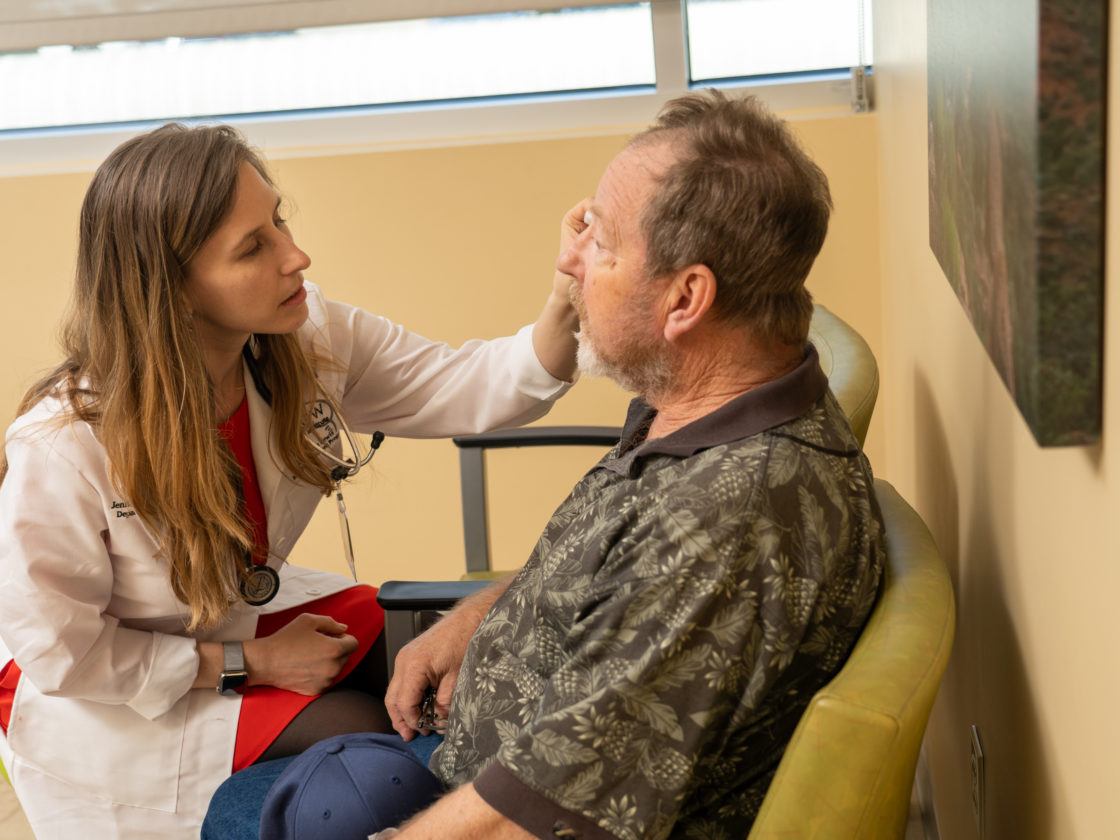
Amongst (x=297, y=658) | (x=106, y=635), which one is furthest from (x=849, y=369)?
(x=106, y=635)

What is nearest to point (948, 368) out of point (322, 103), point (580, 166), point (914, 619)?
point (914, 619)

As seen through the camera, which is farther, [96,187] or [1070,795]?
[96,187]

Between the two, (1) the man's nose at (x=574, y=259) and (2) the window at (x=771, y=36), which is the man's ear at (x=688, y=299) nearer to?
(1) the man's nose at (x=574, y=259)

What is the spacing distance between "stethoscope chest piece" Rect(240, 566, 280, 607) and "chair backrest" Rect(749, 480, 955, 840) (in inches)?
39.7

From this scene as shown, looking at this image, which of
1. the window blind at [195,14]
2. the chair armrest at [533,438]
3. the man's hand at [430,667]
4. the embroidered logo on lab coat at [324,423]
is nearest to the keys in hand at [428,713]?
the man's hand at [430,667]

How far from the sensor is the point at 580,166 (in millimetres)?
2955

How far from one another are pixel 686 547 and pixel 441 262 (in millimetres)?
2088

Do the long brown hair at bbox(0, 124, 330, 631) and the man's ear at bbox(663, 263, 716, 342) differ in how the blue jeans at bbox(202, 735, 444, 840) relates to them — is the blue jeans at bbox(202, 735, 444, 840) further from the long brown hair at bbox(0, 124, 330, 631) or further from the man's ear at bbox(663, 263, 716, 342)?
the man's ear at bbox(663, 263, 716, 342)

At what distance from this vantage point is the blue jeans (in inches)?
61.2

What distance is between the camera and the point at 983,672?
4.47 ft

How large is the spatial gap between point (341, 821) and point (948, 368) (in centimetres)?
93

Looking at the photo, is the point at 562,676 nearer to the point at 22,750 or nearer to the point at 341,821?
the point at 341,821

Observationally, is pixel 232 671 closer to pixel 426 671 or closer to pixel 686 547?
pixel 426 671

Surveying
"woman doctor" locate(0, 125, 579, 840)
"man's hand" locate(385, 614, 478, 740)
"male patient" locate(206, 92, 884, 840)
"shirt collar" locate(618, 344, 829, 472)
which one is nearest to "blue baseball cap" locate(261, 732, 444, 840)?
"male patient" locate(206, 92, 884, 840)
